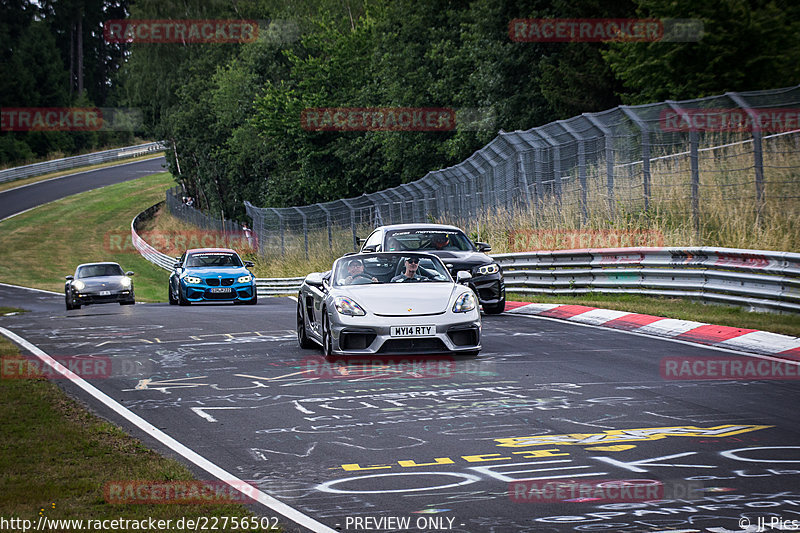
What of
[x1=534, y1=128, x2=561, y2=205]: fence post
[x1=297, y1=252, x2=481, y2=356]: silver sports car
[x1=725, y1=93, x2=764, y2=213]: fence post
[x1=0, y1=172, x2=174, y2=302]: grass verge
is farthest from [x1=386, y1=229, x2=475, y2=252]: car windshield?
[x1=0, y1=172, x2=174, y2=302]: grass verge

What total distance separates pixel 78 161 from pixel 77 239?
33.8 m

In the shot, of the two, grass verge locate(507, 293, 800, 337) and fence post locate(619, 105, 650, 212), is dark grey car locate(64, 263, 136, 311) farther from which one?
fence post locate(619, 105, 650, 212)

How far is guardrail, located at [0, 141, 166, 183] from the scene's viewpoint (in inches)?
3372

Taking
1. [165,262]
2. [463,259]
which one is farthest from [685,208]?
[165,262]

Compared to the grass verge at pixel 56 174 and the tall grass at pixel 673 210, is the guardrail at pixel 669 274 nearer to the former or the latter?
the tall grass at pixel 673 210

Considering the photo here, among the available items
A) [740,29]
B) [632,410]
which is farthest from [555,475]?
[740,29]

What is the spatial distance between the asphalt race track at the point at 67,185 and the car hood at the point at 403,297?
209 ft

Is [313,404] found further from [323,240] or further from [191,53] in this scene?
[191,53]

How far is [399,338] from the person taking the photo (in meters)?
10.8

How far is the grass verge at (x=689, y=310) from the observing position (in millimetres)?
12727

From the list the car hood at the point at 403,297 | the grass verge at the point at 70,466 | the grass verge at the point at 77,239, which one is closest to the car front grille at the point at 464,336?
the car hood at the point at 403,297

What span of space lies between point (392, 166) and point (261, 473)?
4278cm

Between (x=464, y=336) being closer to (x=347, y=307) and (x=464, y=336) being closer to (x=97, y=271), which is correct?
(x=347, y=307)

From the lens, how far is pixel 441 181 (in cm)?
2909
